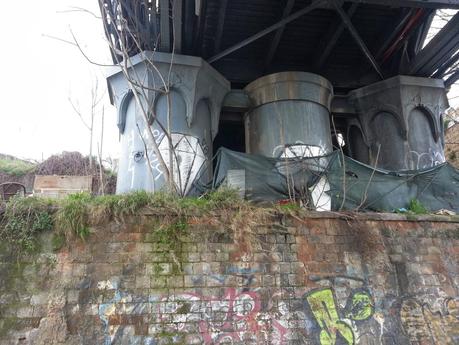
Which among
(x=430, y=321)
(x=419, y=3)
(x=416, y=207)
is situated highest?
(x=419, y=3)

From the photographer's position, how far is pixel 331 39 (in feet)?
39.2

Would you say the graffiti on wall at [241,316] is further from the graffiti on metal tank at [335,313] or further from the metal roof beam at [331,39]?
the metal roof beam at [331,39]

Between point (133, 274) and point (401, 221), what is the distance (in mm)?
5229

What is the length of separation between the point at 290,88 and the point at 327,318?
22.5 feet

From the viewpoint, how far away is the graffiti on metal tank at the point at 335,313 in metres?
6.88

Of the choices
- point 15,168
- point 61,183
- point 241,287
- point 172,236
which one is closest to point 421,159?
point 241,287

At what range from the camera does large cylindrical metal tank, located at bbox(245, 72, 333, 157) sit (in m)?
11.4

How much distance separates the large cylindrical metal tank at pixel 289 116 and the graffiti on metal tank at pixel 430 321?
4.87 meters

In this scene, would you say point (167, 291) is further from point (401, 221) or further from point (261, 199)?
point (401, 221)

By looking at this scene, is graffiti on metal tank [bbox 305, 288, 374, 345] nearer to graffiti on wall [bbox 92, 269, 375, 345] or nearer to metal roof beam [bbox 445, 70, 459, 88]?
graffiti on wall [bbox 92, 269, 375, 345]

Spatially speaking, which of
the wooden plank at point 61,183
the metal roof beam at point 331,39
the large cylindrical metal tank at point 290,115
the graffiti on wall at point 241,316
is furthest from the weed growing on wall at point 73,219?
the metal roof beam at point 331,39

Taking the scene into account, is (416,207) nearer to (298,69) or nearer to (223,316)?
(223,316)

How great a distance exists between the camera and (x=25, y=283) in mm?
6477

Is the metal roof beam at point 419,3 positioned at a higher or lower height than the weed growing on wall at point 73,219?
higher
